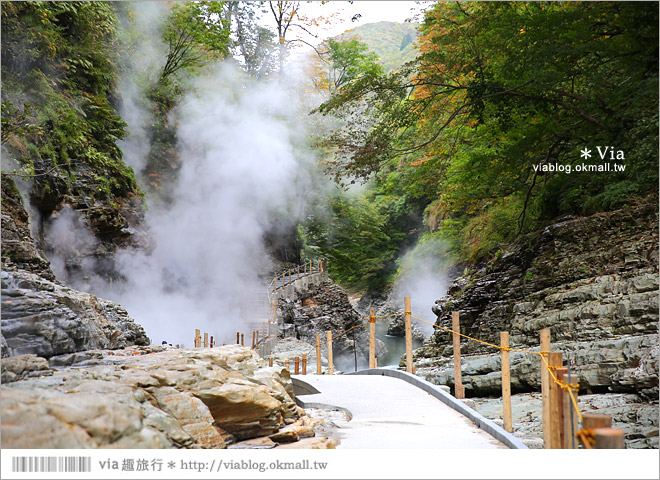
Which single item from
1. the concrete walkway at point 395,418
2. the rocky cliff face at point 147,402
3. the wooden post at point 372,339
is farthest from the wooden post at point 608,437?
the wooden post at point 372,339

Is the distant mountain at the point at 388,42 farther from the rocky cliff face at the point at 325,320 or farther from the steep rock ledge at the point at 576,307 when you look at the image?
the steep rock ledge at the point at 576,307

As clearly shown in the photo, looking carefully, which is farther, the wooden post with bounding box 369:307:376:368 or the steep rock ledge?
the wooden post with bounding box 369:307:376:368

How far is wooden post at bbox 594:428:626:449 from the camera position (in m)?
1.89

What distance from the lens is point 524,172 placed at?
779cm

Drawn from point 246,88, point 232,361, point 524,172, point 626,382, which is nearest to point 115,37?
point 246,88

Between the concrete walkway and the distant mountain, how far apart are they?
14.7 meters

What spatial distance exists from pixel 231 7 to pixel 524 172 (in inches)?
416

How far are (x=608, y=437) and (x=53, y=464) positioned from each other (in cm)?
234

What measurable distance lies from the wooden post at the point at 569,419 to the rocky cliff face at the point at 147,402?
133cm

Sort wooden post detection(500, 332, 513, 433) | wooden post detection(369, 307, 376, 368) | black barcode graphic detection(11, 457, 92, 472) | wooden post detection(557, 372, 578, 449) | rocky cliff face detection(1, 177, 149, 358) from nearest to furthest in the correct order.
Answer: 1. black barcode graphic detection(11, 457, 92, 472)
2. wooden post detection(557, 372, 578, 449)
3. rocky cliff face detection(1, 177, 149, 358)
4. wooden post detection(500, 332, 513, 433)
5. wooden post detection(369, 307, 376, 368)

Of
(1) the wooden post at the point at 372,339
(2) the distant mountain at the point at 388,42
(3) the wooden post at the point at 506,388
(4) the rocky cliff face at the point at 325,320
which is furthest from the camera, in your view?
(2) the distant mountain at the point at 388,42

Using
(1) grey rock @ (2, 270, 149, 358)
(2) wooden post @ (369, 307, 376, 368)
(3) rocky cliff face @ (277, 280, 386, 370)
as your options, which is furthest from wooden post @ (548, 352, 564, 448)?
(3) rocky cliff face @ (277, 280, 386, 370)

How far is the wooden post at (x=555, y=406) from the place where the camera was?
8.61 ft

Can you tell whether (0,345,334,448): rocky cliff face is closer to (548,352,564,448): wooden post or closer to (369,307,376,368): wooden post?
(548,352,564,448): wooden post
